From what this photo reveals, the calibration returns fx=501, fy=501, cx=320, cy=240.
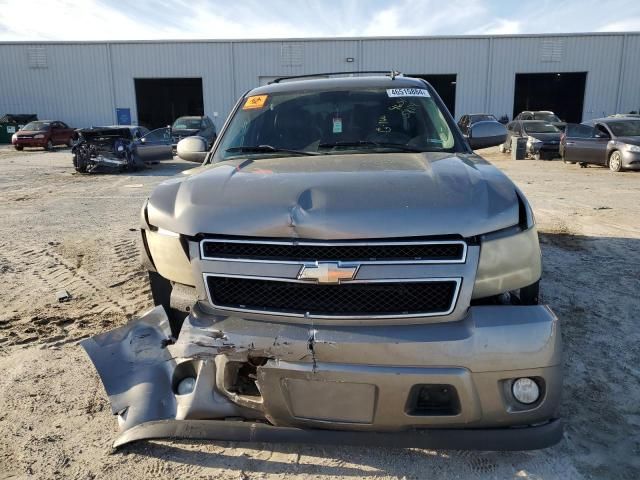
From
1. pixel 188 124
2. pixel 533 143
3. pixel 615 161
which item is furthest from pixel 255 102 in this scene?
pixel 188 124

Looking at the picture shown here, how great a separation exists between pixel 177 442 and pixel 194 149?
240 cm

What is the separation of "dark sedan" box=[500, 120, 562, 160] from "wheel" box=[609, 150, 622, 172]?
12.7 feet

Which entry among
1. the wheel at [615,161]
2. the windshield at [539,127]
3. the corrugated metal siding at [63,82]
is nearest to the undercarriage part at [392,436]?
the wheel at [615,161]

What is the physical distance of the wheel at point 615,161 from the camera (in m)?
13.6

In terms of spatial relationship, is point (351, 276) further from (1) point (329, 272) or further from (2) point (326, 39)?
(2) point (326, 39)

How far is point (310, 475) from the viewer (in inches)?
90.5

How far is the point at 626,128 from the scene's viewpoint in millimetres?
14148

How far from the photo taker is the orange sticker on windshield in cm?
386

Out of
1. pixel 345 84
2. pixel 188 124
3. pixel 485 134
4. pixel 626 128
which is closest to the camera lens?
pixel 345 84

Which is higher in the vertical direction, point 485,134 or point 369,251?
point 485,134

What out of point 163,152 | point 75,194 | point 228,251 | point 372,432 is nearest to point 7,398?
point 228,251

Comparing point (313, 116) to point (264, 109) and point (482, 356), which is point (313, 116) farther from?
point (482, 356)

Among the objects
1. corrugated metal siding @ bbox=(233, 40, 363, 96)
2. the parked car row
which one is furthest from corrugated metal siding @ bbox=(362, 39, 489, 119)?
the parked car row

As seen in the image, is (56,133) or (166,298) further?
(56,133)
